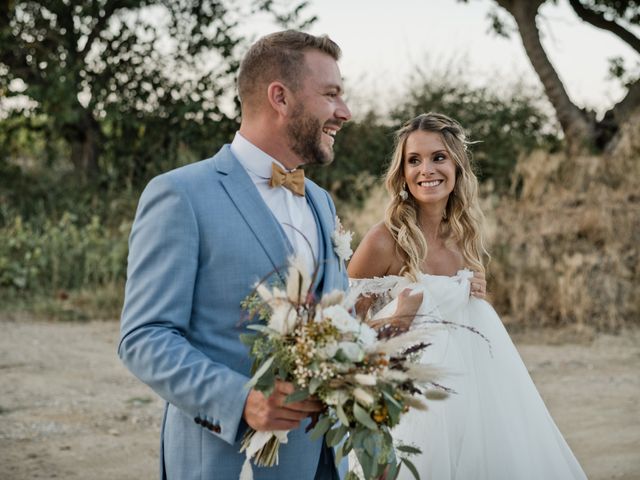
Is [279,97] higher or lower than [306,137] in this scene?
higher

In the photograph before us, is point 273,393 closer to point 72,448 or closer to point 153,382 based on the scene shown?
point 153,382

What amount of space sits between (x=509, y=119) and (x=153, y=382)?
41.8 feet

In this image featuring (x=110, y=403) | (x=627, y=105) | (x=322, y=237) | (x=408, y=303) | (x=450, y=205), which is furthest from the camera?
(x=627, y=105)

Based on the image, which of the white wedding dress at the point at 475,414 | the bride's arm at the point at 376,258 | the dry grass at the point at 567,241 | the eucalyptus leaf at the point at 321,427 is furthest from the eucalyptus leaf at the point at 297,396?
the dry grass at the point at 567,241

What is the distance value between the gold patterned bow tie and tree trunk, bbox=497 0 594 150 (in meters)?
12.1

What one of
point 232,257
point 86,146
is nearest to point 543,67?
point 86,146

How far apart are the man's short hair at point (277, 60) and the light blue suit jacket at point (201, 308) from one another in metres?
0.25

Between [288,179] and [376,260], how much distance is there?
1.89m

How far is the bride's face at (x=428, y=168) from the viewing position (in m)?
4.43

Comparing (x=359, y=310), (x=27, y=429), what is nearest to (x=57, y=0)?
(x=27, y=429)

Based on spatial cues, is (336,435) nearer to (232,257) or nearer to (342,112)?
(232,257)

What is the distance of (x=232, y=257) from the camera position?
7.27ft

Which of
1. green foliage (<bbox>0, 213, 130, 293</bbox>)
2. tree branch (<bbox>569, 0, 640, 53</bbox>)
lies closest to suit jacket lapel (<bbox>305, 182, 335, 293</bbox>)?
green foliage (<bbox>0, 213, 130, 293</bbox>)

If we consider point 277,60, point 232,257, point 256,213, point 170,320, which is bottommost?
point 170,320
